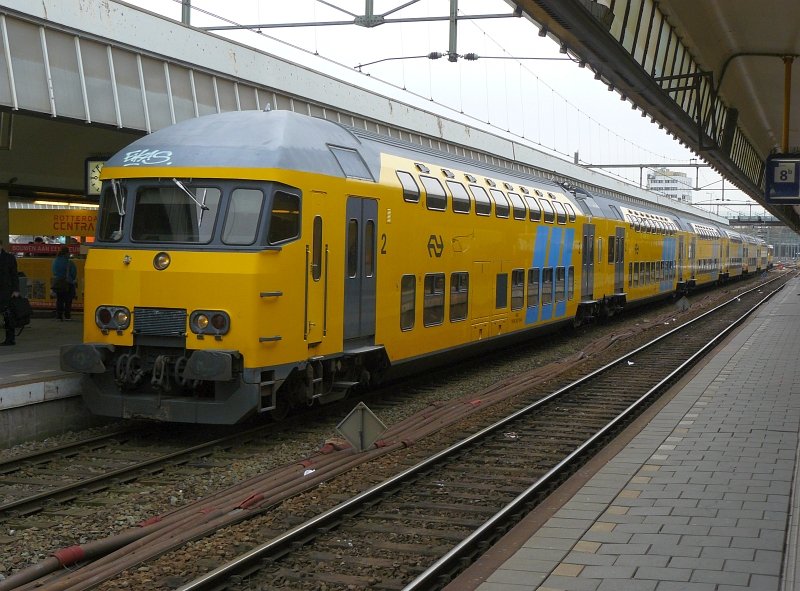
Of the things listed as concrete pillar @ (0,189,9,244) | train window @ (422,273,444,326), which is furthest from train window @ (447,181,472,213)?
concrete pillar @ (0,189,9,244)

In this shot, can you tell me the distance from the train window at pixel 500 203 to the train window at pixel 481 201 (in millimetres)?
305

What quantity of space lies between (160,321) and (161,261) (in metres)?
0.66

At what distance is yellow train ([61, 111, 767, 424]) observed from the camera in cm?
1049

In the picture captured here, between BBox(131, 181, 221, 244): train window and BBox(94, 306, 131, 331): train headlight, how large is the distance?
0.84m

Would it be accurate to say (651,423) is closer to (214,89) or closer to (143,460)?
(143,460)

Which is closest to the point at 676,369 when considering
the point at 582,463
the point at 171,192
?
the point at 582,463

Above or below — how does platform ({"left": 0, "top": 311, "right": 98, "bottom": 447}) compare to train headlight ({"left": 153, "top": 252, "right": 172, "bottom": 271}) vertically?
below

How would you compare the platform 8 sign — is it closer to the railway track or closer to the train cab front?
the railway track

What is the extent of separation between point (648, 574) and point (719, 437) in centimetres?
517

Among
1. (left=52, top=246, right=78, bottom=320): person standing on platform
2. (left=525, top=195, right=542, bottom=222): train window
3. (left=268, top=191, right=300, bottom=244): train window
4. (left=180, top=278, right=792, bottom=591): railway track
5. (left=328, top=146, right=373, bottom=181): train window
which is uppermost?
(left=328, top=146, right=373, bottom=181): train window

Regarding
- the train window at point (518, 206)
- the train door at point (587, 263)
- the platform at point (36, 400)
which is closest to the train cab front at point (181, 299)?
the platform at point (36, 400)

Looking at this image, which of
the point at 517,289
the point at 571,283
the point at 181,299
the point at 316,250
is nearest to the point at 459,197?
the point at 517,289

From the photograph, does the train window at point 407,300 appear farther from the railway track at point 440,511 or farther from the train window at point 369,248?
the railway track at point 440,511

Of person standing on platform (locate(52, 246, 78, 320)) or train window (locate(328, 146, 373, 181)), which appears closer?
train window (locate(328, 146, 373, 181))
